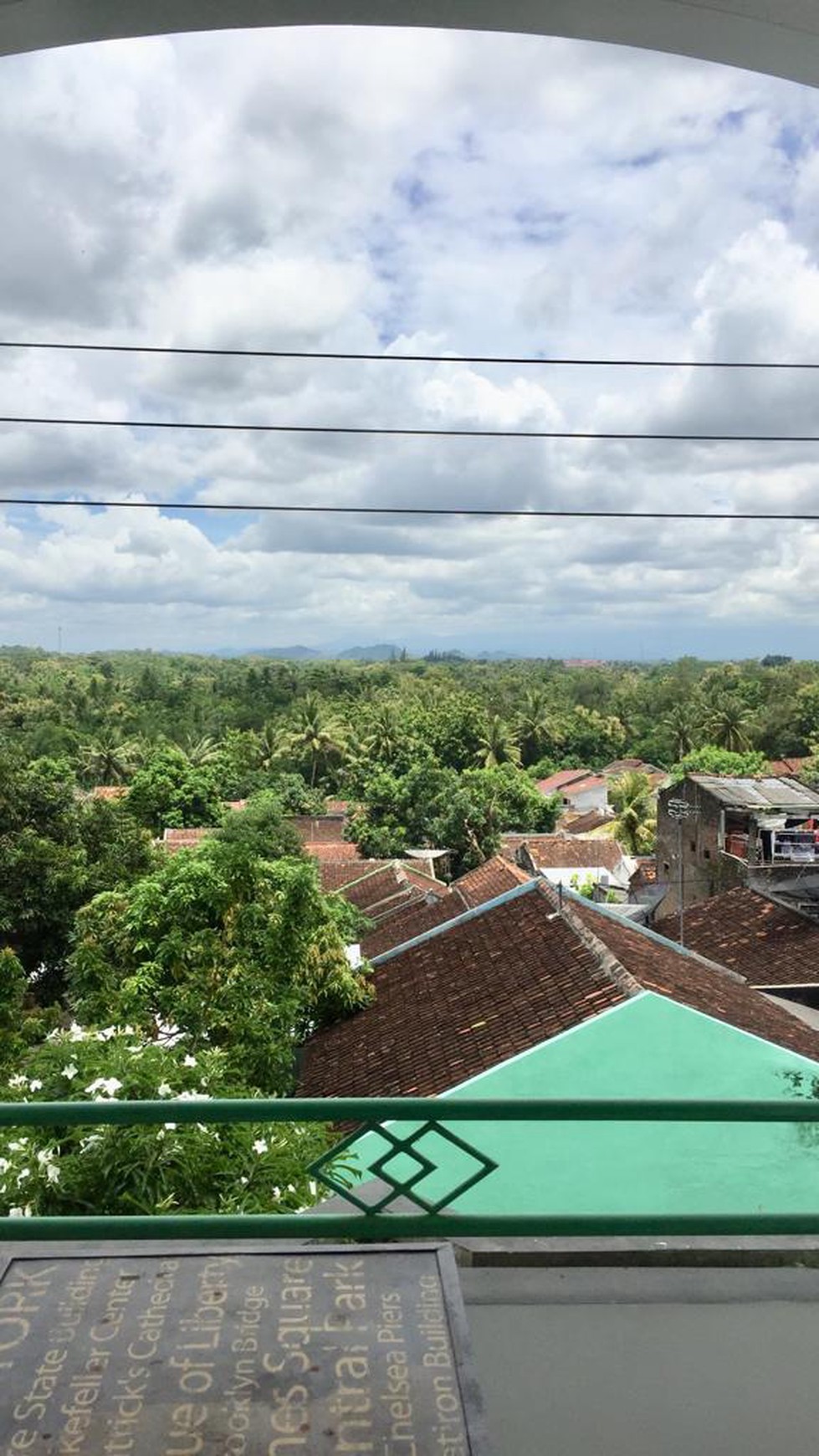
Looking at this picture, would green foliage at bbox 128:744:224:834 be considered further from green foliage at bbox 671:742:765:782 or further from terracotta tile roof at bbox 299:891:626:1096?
green foliage at bbox 671:742:765:782

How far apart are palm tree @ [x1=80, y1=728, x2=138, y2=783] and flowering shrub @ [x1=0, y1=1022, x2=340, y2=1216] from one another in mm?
45859

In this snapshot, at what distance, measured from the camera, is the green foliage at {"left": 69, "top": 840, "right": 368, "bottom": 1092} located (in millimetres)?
11945

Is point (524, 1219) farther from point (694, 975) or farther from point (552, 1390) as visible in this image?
point (694, 975)

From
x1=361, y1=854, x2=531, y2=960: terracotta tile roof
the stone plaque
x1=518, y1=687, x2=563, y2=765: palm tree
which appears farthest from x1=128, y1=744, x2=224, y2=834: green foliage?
x1=518, y1=687, x2=563, y2=765: palm tree

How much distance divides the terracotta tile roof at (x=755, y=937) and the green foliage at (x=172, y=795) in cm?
1819

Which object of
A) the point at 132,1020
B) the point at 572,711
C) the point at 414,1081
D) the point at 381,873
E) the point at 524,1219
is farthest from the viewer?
the point at 572,711

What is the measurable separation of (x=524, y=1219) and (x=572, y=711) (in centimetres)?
8252

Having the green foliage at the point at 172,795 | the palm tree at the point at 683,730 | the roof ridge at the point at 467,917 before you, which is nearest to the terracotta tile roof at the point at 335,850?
the green foliage at the point at 172,795

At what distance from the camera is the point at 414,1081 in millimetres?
10477

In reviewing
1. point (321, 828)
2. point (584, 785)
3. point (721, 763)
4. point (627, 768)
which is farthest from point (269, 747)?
point (627, 768)

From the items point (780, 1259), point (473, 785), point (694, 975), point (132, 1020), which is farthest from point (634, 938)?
point (473, 785)

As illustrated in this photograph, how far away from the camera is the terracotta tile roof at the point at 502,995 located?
10398mm

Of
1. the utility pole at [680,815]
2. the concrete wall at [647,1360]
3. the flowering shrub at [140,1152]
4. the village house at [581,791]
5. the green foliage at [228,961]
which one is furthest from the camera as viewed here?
the village house at [581,791]

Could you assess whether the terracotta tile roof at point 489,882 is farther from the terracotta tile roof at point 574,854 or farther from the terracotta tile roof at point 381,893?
the terracotta tile roof at point 574,854
